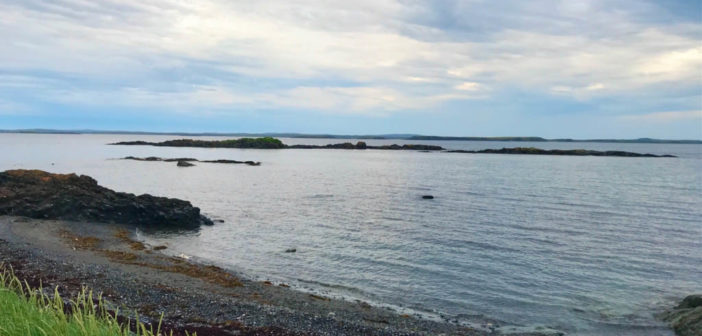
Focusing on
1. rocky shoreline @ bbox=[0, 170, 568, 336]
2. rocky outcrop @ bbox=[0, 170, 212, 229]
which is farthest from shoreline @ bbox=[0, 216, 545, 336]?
rocky outcrop @ bbox=[0, 170, 212, 229]

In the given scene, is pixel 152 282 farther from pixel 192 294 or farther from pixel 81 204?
pixel 81 204

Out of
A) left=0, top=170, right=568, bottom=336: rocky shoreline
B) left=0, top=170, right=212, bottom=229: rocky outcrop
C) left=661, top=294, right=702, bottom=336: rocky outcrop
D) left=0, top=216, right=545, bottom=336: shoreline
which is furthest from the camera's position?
left=0, top=170, right=212, bottom=229: rocky outcrop

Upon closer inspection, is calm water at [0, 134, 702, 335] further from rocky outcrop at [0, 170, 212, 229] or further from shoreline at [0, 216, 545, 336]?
rocky outcrop at [0, 170, 212, 229]

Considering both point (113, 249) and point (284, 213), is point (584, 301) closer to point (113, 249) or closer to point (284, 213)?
point (113, 249)

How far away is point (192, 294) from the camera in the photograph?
16016mm

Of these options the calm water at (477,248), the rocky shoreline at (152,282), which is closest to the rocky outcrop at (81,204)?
the rocky shoreline at (152,282)

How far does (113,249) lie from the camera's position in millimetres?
23703

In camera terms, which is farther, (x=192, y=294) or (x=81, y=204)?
(x=81, y=204)

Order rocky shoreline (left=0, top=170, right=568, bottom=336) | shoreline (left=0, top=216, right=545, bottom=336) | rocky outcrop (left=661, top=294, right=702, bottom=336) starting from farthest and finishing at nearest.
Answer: rocky outcrop (left=661, top=294, right=702, bottom=336) < rocky shoreline (left=0, top=170, right=568, bottom=336) < shoreline (left=0, top=216, right=545, bottom=336)

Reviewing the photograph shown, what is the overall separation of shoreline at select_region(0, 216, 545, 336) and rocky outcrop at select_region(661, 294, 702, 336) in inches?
233

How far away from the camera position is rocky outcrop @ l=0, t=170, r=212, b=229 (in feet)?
100

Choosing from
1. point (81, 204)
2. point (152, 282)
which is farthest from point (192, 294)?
point (81, 204)

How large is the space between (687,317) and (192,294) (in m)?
16.3

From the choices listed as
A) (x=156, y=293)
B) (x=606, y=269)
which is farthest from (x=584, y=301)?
(x=156, y=293)
